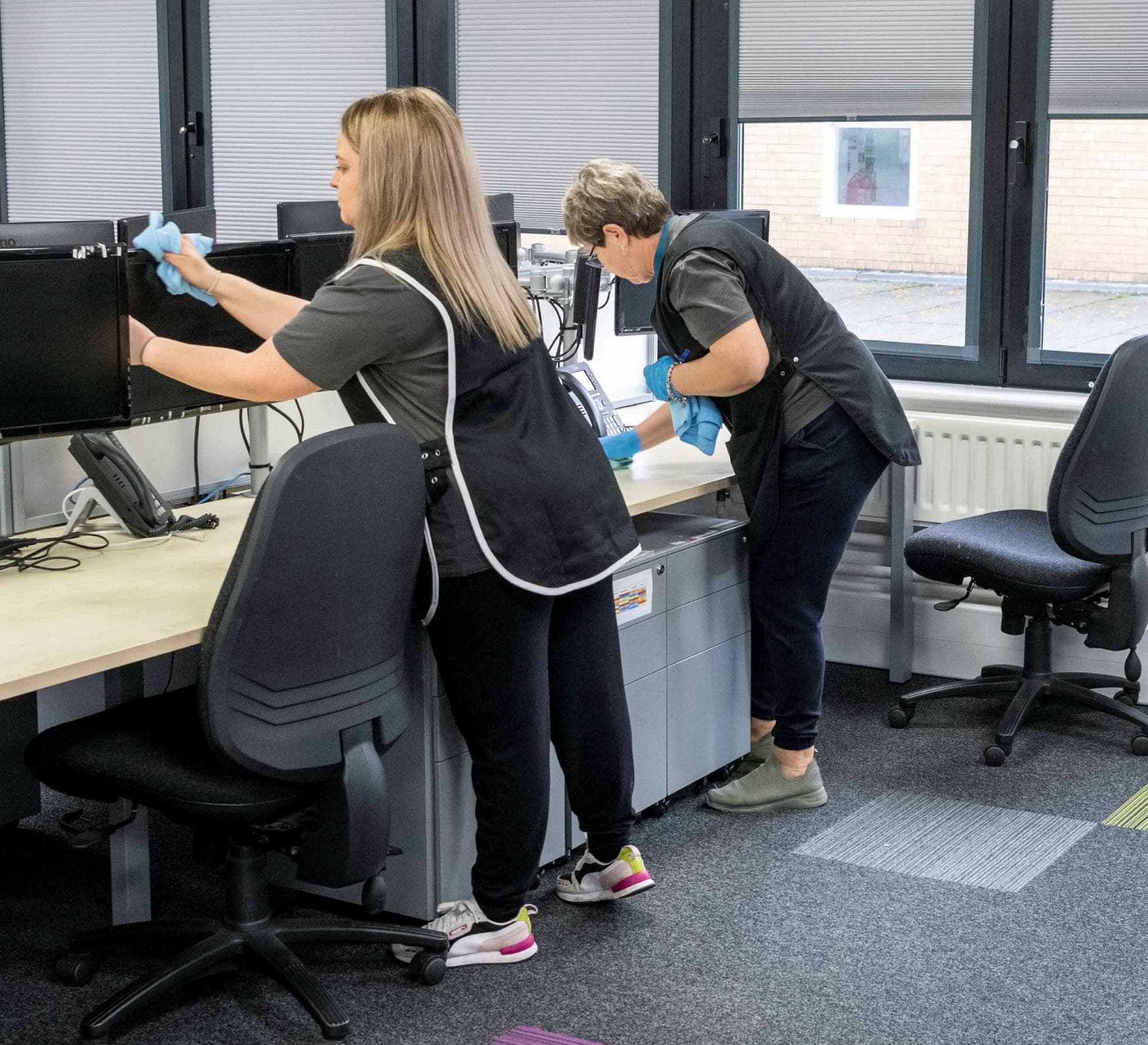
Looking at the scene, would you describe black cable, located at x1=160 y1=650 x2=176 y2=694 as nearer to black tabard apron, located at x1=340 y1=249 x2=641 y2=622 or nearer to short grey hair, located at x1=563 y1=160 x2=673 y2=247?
black tabard apron, located at x1=340 y1=249 x2=641 y2=622

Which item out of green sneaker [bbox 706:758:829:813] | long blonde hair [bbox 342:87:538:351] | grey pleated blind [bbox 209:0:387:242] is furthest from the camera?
grey pleated blind [bbox 209:0:387:242]

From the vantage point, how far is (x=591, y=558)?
2381mm

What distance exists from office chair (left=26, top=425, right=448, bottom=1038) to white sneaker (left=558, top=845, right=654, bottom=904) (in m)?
0.51

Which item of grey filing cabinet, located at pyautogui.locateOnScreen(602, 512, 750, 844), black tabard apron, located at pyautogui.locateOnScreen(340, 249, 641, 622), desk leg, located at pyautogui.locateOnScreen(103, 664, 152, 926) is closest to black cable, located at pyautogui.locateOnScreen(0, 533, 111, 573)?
desk leg, located at pyautogui.locateOnScreen(103, 664, 152, 926)

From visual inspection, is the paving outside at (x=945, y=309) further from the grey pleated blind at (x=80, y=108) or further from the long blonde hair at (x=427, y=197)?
Answer: the grey pleated blind at (x=80, y=108)

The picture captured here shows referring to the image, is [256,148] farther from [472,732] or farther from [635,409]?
[472,732]

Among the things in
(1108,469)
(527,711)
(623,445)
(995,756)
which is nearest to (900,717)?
(995,756)

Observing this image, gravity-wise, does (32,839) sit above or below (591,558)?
below

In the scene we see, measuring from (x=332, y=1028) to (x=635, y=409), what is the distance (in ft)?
6.88

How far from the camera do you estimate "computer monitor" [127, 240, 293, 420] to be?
2584 mm

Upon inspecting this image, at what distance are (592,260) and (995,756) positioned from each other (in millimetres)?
1387

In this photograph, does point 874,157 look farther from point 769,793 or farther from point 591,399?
point 769,793

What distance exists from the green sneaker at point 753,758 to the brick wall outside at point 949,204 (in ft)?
4.99

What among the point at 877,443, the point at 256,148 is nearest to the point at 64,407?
the point at 877,443
